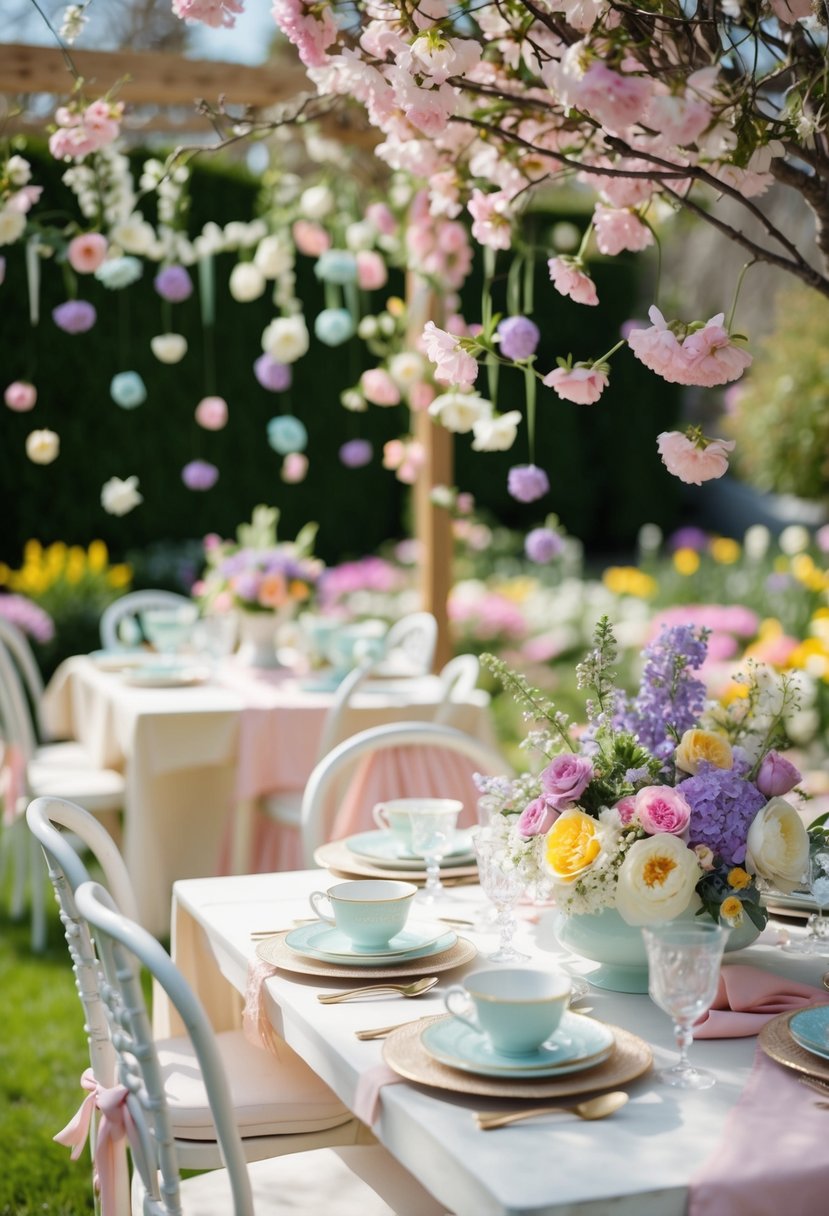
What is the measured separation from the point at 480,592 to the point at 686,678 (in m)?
5.91

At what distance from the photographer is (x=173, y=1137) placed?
1.50m

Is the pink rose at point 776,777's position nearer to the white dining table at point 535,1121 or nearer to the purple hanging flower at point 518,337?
the white dining table at point 535,1121

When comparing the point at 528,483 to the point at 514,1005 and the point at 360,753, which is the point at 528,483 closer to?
the point at 360,753

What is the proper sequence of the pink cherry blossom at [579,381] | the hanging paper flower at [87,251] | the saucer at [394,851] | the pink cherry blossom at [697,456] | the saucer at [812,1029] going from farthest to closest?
the hanging paper flower at [87,251], the saucer at [394,851], the pink cherry blossom at [579,381], the pink cherry blossom at [697,456], the saucer at [812,1029]

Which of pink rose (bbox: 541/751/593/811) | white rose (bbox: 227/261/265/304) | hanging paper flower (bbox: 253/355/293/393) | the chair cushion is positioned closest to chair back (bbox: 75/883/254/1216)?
the chair cushion

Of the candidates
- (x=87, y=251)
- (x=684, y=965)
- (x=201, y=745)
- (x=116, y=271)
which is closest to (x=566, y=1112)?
(x=684, y=965)

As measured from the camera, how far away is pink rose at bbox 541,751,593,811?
5.25 ft

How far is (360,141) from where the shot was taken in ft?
14.0

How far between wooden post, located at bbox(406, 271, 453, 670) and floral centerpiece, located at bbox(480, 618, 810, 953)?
2.62 metres

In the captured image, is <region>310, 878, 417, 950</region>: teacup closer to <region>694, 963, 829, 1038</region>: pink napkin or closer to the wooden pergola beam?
<region>694, 963, 829, 1038</region>: pink napkin

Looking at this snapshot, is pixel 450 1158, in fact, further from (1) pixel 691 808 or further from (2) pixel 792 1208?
(1) pixel 691 808

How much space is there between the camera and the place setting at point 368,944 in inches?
64.6

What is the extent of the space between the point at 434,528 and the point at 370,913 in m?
2.99

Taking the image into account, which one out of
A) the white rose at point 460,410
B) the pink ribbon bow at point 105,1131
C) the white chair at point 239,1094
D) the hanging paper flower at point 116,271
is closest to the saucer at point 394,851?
the white chair at point 239,1094
